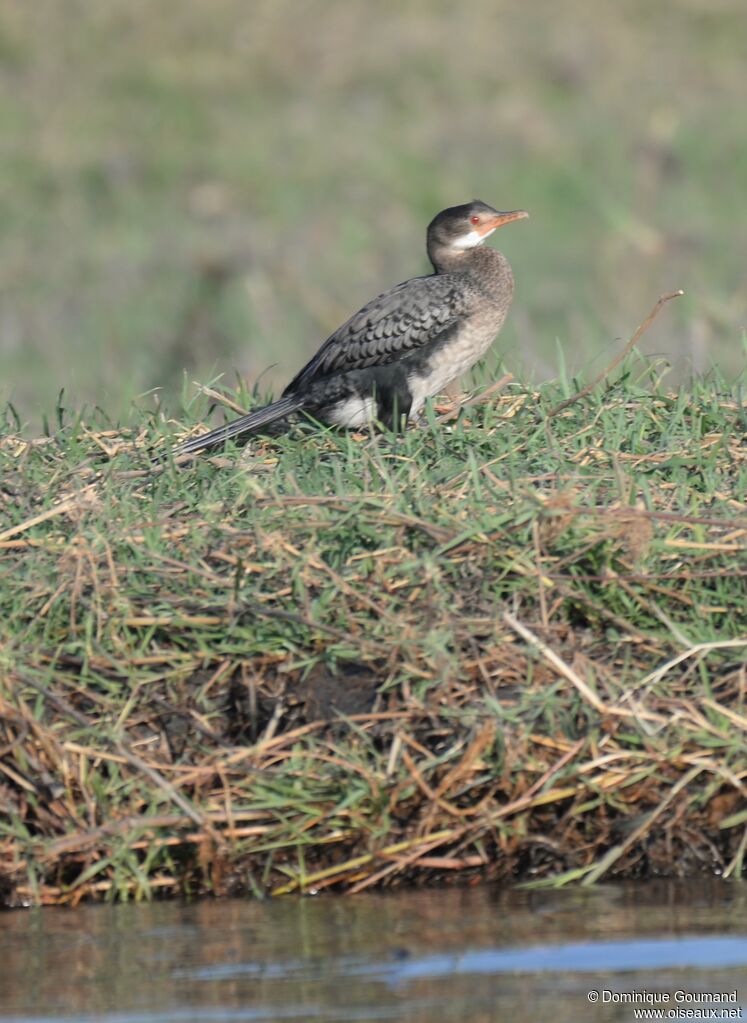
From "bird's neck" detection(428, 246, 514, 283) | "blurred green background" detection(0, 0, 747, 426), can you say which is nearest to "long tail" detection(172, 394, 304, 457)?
"bird's neck" detection(428, 246, 514, 283)

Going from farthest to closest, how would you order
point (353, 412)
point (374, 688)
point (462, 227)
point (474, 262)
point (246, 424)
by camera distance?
point (462, 227)
point (474, 262)
point (353, 412)
point (246, 424)
point (374, 688)

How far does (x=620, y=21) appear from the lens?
16391 mm

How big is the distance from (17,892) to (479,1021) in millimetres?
1233

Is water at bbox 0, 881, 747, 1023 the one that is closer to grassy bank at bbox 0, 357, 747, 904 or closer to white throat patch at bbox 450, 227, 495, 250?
grassy bank at bbox 0, 357, 747, 904

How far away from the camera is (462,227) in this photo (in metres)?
6.45

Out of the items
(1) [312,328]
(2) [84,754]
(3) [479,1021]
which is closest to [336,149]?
(1) [312,328]

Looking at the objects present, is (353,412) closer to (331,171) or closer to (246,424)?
(246,424)

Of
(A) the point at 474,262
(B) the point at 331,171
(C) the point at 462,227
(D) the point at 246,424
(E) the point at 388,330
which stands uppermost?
(B) the point at 331,171

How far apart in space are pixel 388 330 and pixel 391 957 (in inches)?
107

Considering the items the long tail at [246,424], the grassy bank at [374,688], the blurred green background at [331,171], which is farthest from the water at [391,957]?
the blurred green background at [331,171]

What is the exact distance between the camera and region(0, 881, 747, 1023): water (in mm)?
3391

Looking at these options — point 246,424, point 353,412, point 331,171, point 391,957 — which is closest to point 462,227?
point 353,412

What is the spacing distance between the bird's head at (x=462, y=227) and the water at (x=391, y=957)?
116 inches

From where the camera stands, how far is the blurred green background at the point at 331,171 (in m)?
10.4
